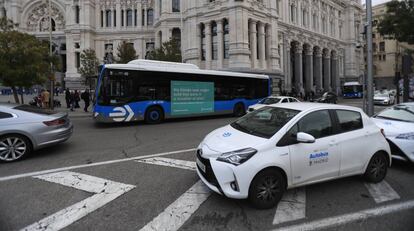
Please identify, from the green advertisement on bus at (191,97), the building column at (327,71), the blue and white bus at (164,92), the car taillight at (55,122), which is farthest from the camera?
the building column at (327,71)

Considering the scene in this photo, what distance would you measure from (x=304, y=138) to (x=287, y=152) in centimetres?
32

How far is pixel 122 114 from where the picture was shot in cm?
1260

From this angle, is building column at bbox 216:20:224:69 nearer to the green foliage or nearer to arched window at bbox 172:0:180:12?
arched window at bbox 172:0:180:12

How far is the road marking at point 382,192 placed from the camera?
4.40 m

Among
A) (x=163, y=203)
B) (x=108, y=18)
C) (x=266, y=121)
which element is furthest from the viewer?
(x=108, y=18)

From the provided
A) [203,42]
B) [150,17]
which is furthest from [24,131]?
[150,17]

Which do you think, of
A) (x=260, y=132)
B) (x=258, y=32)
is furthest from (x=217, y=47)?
(x=260, y=132)

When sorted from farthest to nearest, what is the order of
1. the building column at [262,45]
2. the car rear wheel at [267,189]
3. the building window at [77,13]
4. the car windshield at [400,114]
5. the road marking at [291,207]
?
the building window at [77,13], the building column at [262,45], the car windshield at [400,114], the car rear wheel at [267,189], the road marking at [291,207]

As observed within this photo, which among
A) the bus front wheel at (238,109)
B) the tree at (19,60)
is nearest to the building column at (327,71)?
the bus front wheel at (238,109)

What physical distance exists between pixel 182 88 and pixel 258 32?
26889mm

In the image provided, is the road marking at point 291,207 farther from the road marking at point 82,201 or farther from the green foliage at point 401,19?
the green foliage at point 401,19

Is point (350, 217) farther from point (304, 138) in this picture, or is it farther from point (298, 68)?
point (298, 68)

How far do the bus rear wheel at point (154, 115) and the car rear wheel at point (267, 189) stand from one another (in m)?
10.3

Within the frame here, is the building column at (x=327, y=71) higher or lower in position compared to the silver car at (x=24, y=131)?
higher
